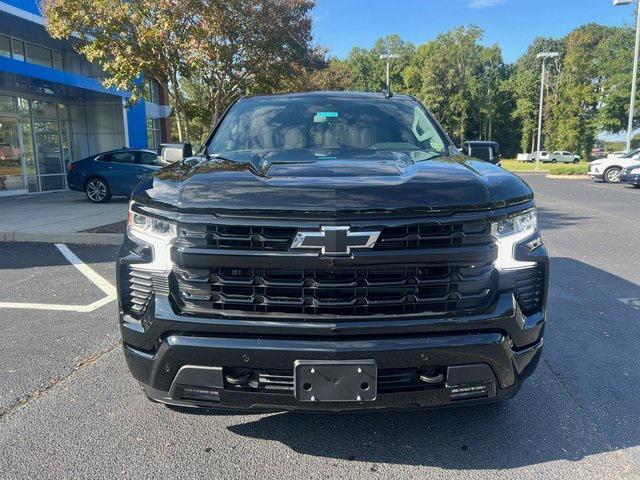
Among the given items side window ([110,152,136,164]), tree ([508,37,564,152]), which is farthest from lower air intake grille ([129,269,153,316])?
tree ([508,37,564,152])

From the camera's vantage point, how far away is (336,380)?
2.16 m

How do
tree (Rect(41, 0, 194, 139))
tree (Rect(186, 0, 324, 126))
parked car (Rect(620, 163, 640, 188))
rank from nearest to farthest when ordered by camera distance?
tree (Rect(41, 0, 194, 139)), tree (Rect(186, 0, 324, 126)), parked car (Rect(620, 163, 640, 188))

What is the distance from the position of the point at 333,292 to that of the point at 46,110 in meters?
19.2

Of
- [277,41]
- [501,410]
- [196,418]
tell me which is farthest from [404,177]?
[277,41]

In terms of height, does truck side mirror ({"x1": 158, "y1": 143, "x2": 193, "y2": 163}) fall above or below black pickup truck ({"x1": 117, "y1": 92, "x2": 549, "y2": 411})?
above

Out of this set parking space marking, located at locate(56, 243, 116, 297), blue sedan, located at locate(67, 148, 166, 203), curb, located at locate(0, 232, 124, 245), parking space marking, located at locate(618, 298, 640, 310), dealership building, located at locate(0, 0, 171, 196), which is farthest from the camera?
dealership building, located at locate(0, 0, 171, 196)

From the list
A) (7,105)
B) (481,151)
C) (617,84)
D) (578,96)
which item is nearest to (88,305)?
(481,151)

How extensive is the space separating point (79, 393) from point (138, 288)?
132 cm

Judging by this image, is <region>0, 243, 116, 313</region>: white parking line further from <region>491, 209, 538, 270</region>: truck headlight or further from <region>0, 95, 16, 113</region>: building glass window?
<region>0, 95, 16, 113</region>: building glass window

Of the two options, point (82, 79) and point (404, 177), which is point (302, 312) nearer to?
point (404, 177)

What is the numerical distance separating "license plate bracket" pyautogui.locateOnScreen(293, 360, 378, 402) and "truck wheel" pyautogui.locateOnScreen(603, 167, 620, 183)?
2333 cm

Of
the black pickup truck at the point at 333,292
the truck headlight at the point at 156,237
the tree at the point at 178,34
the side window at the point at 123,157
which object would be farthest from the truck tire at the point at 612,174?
the truck headlight at the point at 156,237

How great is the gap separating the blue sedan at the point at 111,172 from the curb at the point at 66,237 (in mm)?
5360

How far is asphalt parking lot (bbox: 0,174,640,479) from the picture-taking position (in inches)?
98.0
